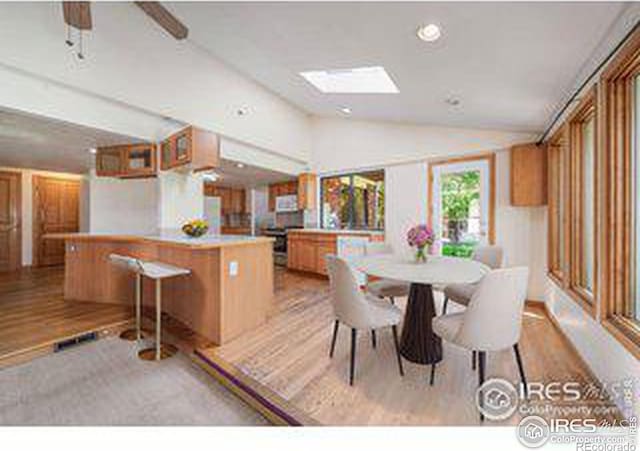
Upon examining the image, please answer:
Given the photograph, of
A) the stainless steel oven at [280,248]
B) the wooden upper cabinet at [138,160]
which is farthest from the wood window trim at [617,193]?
the stainless steel oven at [280,248]

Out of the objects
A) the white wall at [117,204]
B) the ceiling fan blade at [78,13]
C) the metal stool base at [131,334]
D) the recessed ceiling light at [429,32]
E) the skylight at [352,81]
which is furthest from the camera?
the white wall at [117,204]

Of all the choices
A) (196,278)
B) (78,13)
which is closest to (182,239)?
(196,278)

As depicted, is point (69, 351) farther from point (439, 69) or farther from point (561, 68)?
point (561, 68)

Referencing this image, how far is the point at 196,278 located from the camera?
8.87 ft

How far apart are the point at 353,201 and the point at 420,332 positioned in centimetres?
356

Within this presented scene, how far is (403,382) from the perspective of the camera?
1926mm

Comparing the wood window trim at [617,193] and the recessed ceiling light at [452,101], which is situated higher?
the recessed ceiling light at [452,101]

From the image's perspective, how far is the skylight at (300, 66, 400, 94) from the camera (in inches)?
130

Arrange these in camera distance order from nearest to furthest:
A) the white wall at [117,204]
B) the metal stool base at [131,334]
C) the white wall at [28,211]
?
the metal stool base at [131,334]
the white wall at [117,204]
the white wall at [28,211]

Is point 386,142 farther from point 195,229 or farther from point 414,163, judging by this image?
point 195,229

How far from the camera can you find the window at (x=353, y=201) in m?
5.13

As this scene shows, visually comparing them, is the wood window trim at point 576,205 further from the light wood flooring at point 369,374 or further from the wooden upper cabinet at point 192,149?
the wooden upper cabinet at point 192,149

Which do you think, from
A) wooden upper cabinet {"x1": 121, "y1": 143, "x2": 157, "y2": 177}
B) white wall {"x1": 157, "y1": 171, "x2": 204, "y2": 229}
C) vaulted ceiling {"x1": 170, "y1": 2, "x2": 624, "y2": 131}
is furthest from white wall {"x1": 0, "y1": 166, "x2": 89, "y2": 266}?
vaulted ceiling {"x1": 170, "y1": 2, "x2": 624, "y2": 131}

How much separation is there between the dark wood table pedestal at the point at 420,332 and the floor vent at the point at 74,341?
2.84 meters
